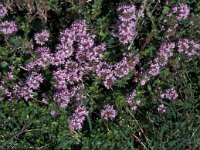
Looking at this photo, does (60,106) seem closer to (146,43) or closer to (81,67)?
(81,67)

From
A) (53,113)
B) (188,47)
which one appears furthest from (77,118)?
(188,47)

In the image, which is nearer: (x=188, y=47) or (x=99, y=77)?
(x=99, y=77)

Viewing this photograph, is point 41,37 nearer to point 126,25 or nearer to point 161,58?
point 126,25

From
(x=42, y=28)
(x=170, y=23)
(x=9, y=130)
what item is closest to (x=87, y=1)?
(x=42, y=28)

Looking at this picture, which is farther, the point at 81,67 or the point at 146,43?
the point at 146,43

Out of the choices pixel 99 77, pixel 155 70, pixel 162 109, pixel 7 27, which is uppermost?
pixel 7 27

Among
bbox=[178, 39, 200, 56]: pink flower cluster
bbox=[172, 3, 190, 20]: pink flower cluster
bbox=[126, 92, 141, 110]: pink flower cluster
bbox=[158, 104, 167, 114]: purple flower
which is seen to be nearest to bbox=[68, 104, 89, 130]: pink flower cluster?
bbox=[126, 92, 141, 110]: pink flower cluster

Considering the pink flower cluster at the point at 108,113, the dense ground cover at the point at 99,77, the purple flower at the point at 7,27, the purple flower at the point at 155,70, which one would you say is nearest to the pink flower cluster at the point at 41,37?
the dense ground cover at the point at 99,77
